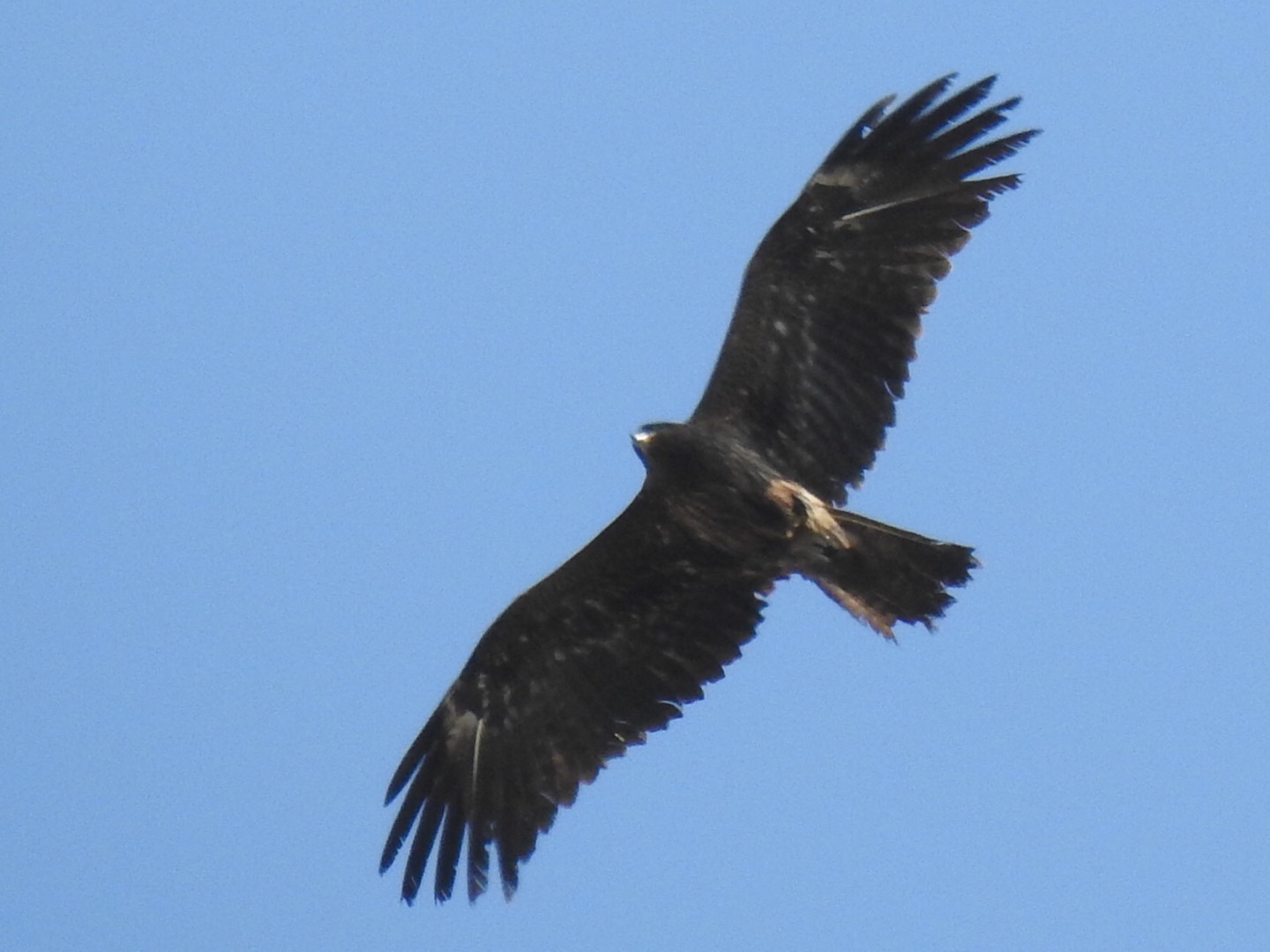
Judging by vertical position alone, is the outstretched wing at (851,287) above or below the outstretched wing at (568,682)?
above

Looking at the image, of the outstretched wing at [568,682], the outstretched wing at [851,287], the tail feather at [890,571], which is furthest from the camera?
the outstretched wing at [568,682]

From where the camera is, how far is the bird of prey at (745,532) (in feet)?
31.1

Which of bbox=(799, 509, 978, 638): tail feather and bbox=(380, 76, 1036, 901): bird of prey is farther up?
bbox=(380, 76, 1036, 901): bird of prey

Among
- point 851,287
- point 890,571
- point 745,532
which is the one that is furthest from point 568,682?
point 851,287

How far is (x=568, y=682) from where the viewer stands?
1008 cm

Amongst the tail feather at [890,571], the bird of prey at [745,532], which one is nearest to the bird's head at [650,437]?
the bird of prey at [745,532]

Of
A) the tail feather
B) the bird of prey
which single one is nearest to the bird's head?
the bird of prey

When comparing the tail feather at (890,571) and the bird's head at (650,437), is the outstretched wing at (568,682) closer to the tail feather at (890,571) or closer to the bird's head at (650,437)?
the bird's head at (650,437)

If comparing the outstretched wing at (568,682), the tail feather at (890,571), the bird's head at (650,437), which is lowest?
the tail feather at (890,571)

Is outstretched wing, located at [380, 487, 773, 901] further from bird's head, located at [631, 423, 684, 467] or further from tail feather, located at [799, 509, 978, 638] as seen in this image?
tail feather, located at [799, 509, 978, 638]

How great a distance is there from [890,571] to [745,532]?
0.70m

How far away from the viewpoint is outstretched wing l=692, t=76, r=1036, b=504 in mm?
9516

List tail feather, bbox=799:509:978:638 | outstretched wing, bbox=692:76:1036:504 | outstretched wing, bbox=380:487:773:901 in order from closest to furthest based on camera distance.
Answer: tail feather, bbox=799:509:978:638
outstretched wing, bbox=692:76:1036:504
outstretched wing, bbox=380:487:773:901

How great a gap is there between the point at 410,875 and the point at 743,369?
2.88m
